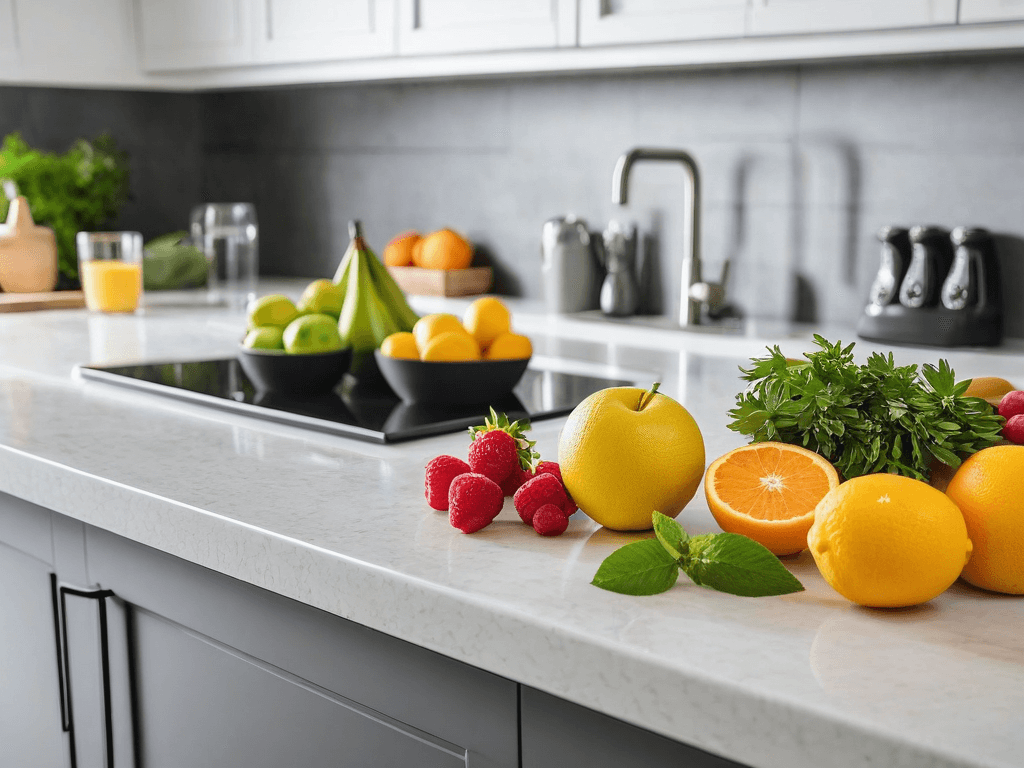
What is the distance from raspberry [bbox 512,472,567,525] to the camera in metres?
0.80

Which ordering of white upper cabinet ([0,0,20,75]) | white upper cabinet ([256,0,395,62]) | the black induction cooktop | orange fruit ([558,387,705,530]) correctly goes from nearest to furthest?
orange fruit ([558,387,705,530]) → the black induction cooktop → white upper cabinet ([256,0,395,62]) → white upper cabinet ([0,0,20,75])

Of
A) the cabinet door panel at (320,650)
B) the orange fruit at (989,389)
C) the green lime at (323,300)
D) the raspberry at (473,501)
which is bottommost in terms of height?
the cabinet door panel at (320,650)

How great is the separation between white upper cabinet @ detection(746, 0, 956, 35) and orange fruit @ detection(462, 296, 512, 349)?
0.69 metres

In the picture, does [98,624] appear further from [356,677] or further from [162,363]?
[162,363]

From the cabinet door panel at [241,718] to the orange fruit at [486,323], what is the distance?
0.51 meters

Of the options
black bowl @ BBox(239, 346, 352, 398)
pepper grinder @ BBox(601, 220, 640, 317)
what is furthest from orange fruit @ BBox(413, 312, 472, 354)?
pepper grinder @ BBox(601, 220, 640, 317)

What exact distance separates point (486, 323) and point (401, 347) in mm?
110

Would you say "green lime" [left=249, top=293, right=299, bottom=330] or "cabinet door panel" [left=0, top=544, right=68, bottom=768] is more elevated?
"green lime" [left=249, top=293, right=299, bottom=330]

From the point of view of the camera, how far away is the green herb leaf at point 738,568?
2.21 ft

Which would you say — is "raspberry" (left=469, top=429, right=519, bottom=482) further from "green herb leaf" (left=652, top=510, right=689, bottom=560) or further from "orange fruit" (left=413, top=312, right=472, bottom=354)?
"orange fruit" (left=413, top=312, right=472, bottom=354)

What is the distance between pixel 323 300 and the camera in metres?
1.49

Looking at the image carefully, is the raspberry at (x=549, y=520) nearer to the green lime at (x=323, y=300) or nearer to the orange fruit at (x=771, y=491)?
the orange fruit at (x=771, y=491)

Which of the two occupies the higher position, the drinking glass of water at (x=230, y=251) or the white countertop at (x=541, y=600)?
the drinking glass of water at (x=230, y=251)

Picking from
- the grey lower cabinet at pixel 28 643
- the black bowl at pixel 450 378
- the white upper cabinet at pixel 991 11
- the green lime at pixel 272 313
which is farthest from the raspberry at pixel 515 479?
the white upper cabinet at pixel 991 11
